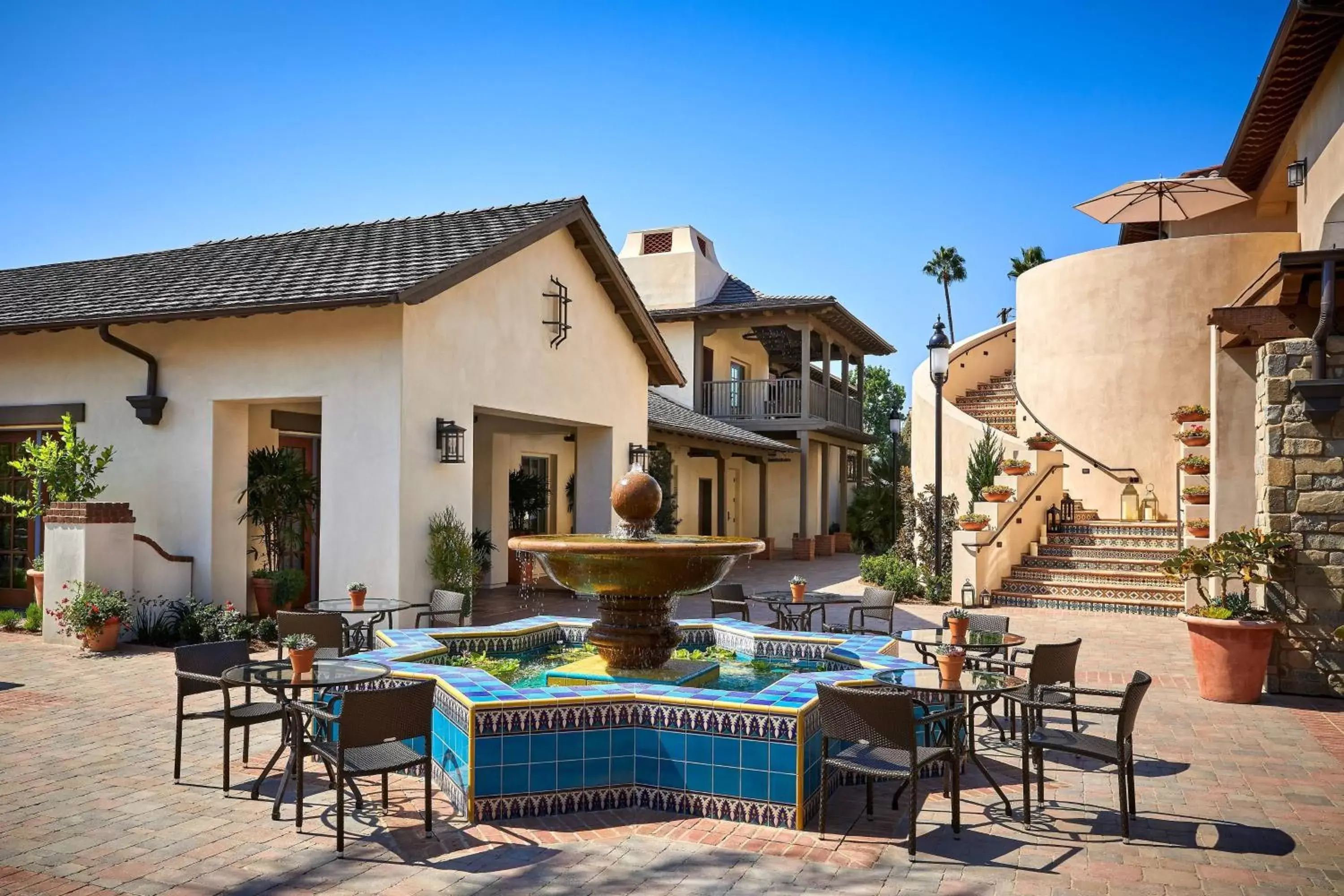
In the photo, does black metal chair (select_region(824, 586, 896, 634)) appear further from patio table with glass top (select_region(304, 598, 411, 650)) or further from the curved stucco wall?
the curved stucco wall

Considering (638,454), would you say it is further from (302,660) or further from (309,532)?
(302,660)

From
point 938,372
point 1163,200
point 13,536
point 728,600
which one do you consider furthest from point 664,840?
point 1163,200

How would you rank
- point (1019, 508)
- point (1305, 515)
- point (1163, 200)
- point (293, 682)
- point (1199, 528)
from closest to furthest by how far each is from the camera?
point (293, 682)
point (1305, 515)
point (1199, 528)
point (1019, 508)
point (1163, 200)

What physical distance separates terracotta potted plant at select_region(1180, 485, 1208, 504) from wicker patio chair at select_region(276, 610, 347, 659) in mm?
12238

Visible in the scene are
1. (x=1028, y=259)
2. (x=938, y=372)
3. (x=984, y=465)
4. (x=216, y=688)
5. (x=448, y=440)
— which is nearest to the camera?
(x=216, y=688)

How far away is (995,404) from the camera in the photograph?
2192 centimetres

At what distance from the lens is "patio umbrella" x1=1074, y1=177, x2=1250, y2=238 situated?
15742 mm

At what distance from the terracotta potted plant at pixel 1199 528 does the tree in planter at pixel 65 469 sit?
1408 centimetres

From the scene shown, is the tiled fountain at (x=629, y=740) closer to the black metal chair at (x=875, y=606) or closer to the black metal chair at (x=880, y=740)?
the black metal chair at (x=880, y=740)

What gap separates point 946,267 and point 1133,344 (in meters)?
26.8

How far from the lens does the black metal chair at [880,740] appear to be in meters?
4.66

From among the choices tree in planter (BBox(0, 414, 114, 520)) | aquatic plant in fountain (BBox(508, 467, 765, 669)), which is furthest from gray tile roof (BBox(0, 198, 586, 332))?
aquatic plant in fountain (BBox(508, 467, 765, 669))

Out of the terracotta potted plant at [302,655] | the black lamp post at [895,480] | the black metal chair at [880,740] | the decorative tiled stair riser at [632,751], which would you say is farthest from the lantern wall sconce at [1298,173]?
the terracotta potted plant at [302,655]

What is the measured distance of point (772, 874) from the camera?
4.34m
